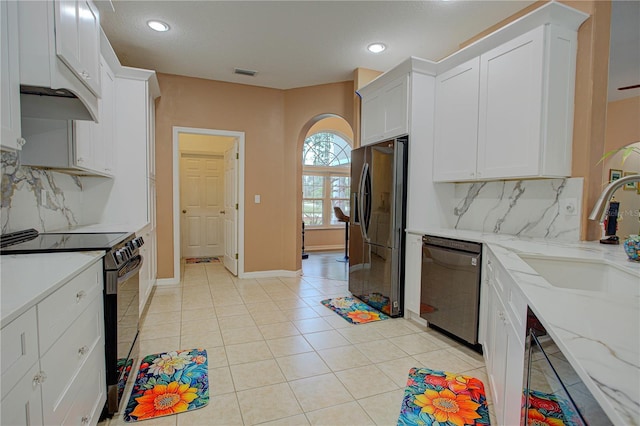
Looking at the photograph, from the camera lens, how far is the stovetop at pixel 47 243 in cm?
158

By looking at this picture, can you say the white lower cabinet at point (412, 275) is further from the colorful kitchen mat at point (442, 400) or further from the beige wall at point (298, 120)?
the beige wall at point (298, 120)

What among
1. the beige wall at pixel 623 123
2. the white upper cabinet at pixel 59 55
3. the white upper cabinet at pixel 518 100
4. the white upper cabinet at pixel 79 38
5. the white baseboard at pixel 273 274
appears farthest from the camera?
the white baseboard at pixel 273 274

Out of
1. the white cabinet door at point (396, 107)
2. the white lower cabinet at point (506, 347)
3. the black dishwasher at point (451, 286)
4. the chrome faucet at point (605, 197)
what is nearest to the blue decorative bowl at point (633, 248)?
the chrome faucet at point (605, 197)

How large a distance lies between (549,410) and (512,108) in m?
2.26

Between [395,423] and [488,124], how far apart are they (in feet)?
7.58

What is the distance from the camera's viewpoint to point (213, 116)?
4.60m

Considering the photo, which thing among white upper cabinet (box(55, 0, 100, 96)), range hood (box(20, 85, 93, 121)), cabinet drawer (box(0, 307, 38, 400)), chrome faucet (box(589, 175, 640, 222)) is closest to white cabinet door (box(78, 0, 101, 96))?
white upper cabinet (box(55, 0, 100, 96))

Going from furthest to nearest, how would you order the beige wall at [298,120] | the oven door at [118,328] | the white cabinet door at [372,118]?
the beige wall at [298,120] < the white cabinet door at [372,118] < the oven door at [118,328]

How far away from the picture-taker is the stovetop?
1.58 m

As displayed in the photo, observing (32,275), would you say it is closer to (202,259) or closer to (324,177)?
(202,259)

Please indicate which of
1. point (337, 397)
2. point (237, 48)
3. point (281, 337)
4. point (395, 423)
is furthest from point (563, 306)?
point (237, 48)

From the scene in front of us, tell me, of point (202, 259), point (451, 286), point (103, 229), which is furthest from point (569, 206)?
point (202, 259)

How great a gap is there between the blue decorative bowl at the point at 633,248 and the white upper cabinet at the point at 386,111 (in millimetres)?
1963

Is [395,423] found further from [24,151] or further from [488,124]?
[24,151]
